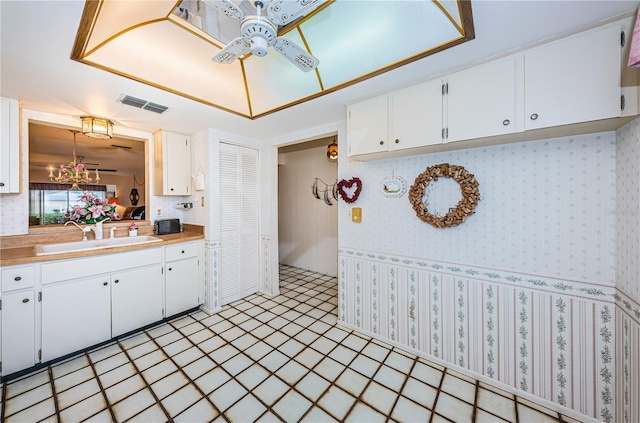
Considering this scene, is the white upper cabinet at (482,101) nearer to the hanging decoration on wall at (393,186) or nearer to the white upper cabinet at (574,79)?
the white upper cabinet at (574,79)

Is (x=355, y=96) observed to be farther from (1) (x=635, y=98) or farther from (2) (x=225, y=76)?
(1) (x=635, y=98)

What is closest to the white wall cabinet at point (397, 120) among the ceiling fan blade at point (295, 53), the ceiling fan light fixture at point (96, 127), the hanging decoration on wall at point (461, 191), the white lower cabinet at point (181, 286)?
the hanging decoration on wall at point (461, 191)

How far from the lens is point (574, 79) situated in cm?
132

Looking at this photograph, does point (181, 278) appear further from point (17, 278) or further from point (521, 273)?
point (521, 273)

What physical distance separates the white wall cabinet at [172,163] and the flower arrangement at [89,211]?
0.59m

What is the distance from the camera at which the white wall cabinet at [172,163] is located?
300cm

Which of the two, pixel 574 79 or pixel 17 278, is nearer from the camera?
pixel 574 79

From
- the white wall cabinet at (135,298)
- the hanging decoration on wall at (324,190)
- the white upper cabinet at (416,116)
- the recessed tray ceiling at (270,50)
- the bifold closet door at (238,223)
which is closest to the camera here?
the recessed tray ceiling at (270,50)

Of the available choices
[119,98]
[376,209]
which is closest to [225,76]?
[119,98]

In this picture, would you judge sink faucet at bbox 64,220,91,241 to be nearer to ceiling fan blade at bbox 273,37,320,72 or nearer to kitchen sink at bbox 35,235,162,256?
kitchen sink at bbox 35,235,162,256

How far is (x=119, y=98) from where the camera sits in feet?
6.72

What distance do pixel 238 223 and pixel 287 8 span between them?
2.69 meters

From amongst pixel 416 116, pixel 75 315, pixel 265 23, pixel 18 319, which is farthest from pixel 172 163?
pixel 416 116

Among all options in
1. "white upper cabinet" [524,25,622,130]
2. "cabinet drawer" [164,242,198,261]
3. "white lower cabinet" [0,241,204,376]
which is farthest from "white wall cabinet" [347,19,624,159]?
"white lower cabinet" [0,241,204,376]
